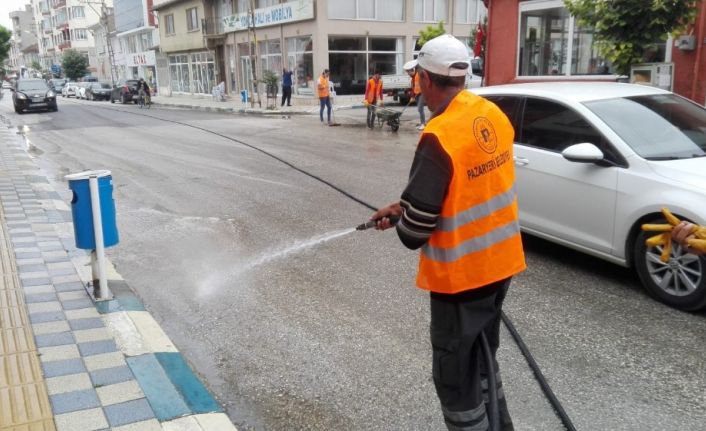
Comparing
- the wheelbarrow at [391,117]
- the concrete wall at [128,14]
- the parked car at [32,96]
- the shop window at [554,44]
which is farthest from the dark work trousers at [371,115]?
the concrete wall at [128,14]

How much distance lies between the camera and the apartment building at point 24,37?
130375mm

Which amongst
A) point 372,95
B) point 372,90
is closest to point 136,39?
point 372,95

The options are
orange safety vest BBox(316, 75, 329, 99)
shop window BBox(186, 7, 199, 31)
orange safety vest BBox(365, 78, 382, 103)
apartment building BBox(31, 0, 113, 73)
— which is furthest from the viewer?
apartment building BBox(31, 0, 113, 73)

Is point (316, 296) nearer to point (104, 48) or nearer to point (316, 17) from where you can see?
point (316, 17)

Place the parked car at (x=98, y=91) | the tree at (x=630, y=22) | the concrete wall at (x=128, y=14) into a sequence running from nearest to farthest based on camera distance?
1. the tree at (x=630, y=22)
2. the parked car at (x=98, y=91)
3. the concrete wall at (x=128, y=14)

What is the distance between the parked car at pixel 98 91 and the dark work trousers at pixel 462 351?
49.2 metres

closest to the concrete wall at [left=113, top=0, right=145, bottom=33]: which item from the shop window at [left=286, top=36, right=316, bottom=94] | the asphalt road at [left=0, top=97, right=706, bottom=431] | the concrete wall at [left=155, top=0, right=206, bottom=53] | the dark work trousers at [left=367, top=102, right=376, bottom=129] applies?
the concrete wall at [left=155, top=0, right=206, bottom=53]

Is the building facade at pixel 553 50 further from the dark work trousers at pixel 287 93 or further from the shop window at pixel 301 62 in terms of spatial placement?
the shop window at pixel 301 62

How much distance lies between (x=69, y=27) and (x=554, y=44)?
3845 inches

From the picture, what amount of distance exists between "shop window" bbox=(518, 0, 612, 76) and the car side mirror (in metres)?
10.3

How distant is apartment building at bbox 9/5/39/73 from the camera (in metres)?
130

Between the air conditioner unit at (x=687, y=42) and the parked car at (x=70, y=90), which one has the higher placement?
the air conditioner unit at (x=687, y=42)

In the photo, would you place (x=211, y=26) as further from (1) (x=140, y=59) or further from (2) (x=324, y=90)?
(2) (x=324, y=90)

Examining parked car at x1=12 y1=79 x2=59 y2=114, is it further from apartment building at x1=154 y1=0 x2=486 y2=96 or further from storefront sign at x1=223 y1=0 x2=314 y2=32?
storefront sign at x1=223 y1=0 x2=314 y2=32
